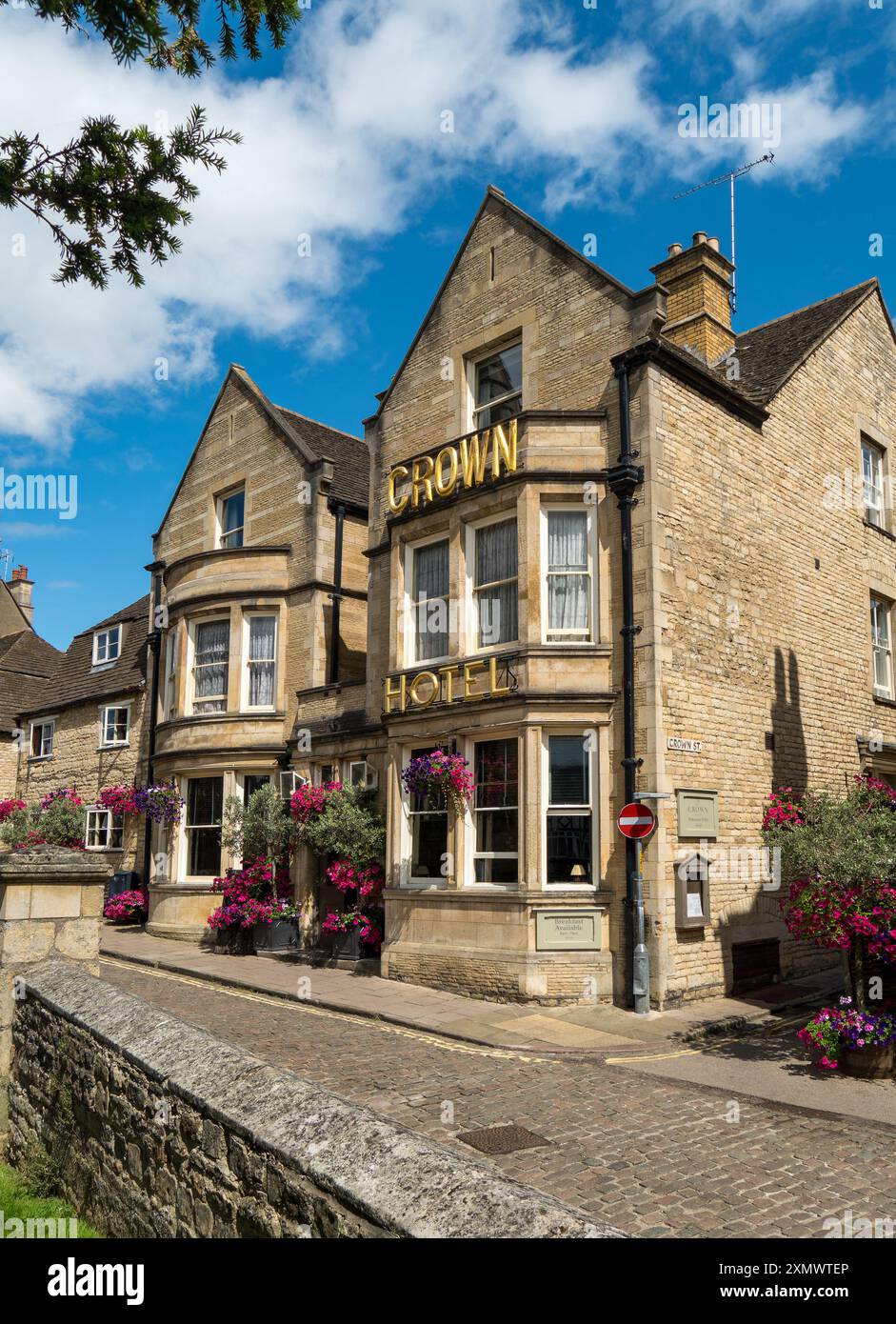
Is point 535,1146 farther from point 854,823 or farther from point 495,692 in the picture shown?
point 495,692

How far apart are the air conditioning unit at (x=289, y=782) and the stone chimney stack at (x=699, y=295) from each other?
35.4ft

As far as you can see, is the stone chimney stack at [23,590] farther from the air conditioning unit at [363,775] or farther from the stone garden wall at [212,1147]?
the stone garden wall at [212,1147]

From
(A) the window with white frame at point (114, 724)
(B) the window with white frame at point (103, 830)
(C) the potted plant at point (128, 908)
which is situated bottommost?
(C) the potted plant at point (128, 908)

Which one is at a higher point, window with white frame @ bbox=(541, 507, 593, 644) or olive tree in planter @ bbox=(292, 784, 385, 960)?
window with white frame @ bbox=(541, 507, 593, 644)

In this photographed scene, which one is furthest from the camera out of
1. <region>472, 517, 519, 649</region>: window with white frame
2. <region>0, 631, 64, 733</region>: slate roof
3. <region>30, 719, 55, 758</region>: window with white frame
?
<region>0, 631, 64, 733</region>: slate roof

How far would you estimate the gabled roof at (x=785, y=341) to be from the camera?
1758cm

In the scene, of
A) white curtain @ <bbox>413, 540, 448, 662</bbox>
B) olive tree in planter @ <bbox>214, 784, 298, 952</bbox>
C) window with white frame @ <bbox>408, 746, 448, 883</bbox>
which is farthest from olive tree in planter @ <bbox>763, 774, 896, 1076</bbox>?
olive tree in planter @ <bbox>214, 784, 298, 952</bbox>

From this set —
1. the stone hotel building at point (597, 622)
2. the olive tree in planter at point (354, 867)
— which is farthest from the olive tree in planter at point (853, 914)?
the olive tree in planter at point (354, 867)

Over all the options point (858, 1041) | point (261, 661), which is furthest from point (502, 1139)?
point (261, 661)

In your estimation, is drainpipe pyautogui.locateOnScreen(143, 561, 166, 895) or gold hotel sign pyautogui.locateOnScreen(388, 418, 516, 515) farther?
drainpipe pyautogui.locateOnScreen(143, 561, 166, 895)

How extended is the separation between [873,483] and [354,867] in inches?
506

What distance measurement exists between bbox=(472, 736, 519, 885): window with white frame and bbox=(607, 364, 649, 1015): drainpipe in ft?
5.84

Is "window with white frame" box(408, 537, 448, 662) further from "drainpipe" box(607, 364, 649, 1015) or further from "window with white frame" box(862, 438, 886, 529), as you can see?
"window with white frame" box(862, 438, 886, 529)

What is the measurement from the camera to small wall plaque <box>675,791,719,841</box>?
13.9 meters
